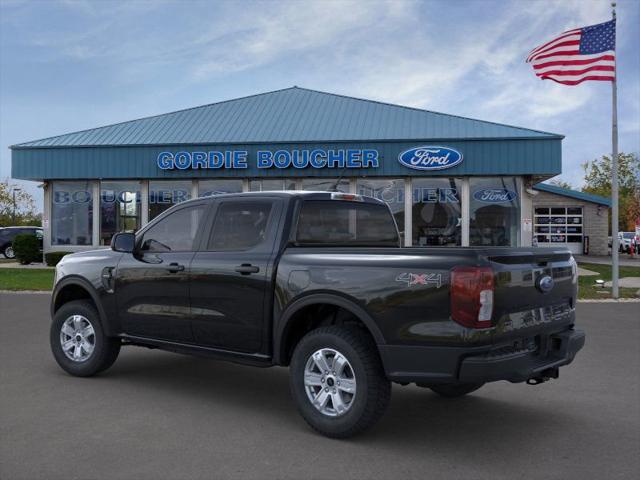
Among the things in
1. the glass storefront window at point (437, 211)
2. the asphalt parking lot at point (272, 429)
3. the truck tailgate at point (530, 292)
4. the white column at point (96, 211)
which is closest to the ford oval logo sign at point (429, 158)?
the glass storefront window at point (437, 211)

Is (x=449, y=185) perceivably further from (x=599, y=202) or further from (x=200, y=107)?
(x=599, y=202)

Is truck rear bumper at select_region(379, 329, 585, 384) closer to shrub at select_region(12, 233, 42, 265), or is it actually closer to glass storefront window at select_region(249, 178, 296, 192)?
glass storefront window at select_region(249, 178, 296, 192)

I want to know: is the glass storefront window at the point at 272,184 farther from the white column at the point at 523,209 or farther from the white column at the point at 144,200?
the white column at the point at 523,209

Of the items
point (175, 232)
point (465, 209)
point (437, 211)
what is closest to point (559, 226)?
point (465, 209)

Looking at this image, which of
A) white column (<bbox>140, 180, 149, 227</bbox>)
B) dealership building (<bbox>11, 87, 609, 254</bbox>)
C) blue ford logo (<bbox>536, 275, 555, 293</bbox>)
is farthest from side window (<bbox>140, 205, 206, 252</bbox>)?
white column (<bbox>140, 180, 149, 227</bbox>)

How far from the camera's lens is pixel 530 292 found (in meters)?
4.73

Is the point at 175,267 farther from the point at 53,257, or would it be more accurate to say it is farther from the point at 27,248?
the point at 27,248

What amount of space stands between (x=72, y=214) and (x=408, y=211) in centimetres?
1369

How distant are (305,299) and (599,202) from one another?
35338mm

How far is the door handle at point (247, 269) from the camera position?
5424 mm

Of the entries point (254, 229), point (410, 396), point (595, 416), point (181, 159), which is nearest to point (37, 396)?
point (254, 229)

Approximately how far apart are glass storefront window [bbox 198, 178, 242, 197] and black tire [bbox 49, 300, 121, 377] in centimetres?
1819

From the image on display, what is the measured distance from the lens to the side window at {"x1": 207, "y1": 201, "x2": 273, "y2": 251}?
224 inches

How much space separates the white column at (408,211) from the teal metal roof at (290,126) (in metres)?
1.83
